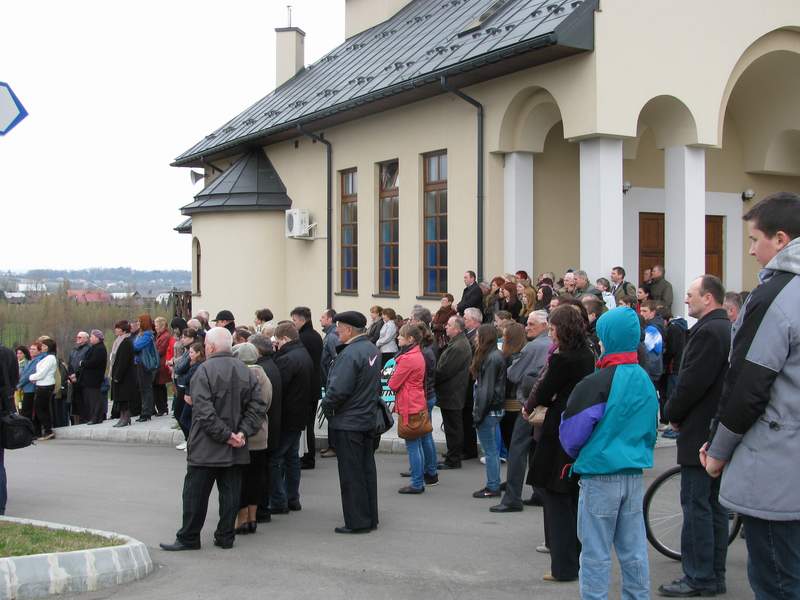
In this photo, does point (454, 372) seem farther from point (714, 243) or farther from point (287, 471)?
point (714, 243)

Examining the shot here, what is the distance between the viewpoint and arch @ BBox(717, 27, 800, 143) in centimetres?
1634

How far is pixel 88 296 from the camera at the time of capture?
64312 millimetres

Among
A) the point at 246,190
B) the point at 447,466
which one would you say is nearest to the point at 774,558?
the point at 447,466

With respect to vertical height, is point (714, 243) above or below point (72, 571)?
above

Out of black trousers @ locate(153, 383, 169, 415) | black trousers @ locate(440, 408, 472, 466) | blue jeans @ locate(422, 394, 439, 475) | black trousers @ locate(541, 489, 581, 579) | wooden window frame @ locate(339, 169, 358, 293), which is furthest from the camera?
wooden window frame @ locate(339, 169, 358, 293)

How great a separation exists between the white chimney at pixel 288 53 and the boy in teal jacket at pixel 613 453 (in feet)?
90.6

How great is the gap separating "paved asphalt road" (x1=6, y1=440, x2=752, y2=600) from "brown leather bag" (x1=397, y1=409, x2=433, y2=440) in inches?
25.0

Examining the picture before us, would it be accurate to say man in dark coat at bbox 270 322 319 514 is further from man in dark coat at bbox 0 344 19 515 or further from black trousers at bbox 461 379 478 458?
black trousers at bbox 461 379 478 458

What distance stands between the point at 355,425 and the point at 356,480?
0.48m

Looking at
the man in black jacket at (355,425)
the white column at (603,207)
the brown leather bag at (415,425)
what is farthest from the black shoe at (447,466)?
the white column at (603,207)

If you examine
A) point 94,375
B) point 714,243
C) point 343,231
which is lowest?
point 94,375

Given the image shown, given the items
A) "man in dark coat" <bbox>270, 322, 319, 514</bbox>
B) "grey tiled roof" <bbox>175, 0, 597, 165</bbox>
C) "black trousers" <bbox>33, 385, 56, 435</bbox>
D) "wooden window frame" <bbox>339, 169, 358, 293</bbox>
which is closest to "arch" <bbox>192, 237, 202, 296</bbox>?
"grey tiled roof" <bbox>175, 0, 597, 165</bbox>

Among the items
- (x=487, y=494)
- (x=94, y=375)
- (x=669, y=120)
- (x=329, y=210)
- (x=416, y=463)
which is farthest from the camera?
(x=329, y=210)

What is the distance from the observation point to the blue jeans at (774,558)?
3.88 meters
